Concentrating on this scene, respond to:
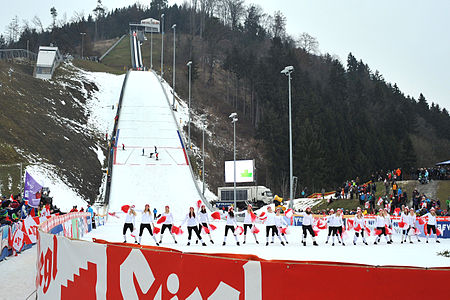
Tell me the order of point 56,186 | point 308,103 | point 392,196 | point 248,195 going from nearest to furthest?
point 392,196 < point 56,186 < point 248,195 < point 308,103

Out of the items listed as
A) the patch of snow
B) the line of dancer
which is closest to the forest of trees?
the patch of snow

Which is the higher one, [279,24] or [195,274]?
[279,24]

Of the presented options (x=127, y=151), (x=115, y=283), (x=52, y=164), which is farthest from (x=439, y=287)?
(x=127, y=151)

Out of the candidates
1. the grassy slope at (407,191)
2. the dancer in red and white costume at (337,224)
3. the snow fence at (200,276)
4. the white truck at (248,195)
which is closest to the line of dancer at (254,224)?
the dancer in red and white costume at (337,224)

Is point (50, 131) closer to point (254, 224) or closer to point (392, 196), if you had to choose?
point (392, 196)

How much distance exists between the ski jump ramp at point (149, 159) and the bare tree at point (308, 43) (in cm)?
5811

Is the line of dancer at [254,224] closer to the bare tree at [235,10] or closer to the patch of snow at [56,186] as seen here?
the patch of snow at [56,186]

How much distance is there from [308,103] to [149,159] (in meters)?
41.3

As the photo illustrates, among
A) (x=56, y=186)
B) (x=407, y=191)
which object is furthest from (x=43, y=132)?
(x=407, y=191)

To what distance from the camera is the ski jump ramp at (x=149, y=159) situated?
4626 cm

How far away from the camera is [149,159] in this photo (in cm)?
5653

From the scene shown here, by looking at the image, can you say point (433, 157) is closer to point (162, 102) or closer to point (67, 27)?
point (162, 102)

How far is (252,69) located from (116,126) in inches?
1671

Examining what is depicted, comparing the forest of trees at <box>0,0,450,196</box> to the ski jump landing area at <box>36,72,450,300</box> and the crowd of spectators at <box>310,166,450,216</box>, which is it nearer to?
the crowd of spectators at <box>310,166,450,216</box>
